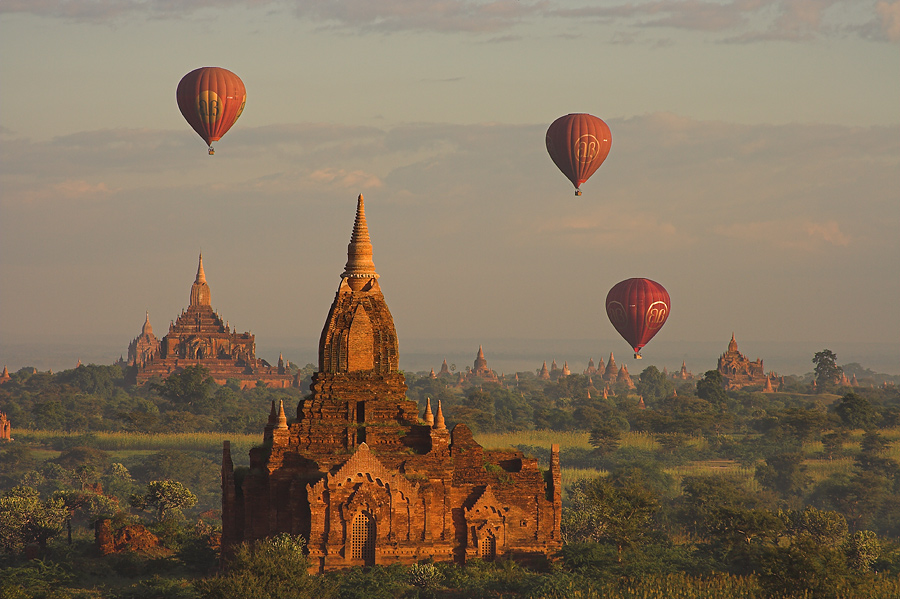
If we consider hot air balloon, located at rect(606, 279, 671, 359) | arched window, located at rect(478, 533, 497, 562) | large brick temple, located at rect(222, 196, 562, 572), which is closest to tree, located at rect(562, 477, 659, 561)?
large brick temple, located at rect(222, 196, 562, 572)

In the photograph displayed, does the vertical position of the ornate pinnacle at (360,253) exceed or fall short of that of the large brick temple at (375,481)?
it exceeds it

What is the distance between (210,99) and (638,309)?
123ft

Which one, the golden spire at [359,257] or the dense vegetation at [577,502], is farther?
the golden spire at [359,257]

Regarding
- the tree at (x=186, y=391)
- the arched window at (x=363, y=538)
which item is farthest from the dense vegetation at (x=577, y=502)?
the arched window at (x=363, y=538)

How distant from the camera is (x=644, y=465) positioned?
11825cm

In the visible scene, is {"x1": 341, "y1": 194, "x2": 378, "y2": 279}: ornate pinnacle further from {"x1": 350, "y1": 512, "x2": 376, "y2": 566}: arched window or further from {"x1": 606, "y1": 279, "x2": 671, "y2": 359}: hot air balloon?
{"x1": 606, "y1": 279, "x2": 671, "y2": 359}: hot air balloon

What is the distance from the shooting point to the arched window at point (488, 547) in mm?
55250

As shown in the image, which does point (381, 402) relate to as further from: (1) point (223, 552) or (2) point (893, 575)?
(2) point (893, 575)

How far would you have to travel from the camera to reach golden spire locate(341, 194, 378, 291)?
196ft

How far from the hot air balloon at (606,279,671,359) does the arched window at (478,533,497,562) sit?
2286 inches

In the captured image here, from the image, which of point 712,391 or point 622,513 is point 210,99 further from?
point 712,391

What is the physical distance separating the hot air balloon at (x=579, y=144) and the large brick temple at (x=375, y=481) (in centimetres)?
4458

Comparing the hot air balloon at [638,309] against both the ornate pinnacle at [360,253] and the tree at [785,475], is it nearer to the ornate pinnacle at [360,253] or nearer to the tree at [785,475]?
the tree at [785,475]

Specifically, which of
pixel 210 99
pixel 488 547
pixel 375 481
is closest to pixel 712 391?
pixel 210 99
